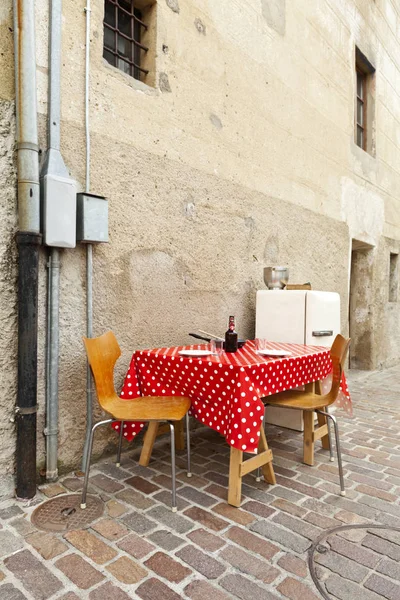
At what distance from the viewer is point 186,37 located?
12.2 ft

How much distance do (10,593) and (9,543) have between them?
36cm

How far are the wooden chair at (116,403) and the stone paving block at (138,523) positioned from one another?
6.8 inches

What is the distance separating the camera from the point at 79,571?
1829mm

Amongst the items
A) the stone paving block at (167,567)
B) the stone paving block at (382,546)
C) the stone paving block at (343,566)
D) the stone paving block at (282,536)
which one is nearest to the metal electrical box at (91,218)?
the stone paving block at (167,567)

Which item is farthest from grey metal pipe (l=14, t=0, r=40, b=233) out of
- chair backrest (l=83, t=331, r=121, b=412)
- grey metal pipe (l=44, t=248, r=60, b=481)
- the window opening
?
the window opening

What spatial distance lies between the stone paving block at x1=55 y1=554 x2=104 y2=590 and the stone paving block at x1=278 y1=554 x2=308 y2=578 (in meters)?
0.79

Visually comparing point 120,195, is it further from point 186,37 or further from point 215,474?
point 215,474

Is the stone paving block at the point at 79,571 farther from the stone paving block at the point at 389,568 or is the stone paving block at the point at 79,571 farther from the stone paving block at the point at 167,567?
the stone paving block at the point at 389,568

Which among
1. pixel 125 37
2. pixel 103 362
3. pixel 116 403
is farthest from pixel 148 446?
pixel 125 37

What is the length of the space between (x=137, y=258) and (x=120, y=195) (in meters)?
0.49

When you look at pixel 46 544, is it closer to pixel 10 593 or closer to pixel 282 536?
pixel 10 593

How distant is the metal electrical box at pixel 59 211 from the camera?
2.56m

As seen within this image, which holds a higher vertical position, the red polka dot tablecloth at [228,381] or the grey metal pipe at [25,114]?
the grey metal pipe at [25,114]

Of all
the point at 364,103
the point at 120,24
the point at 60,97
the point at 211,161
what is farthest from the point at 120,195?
the point at 364,103
